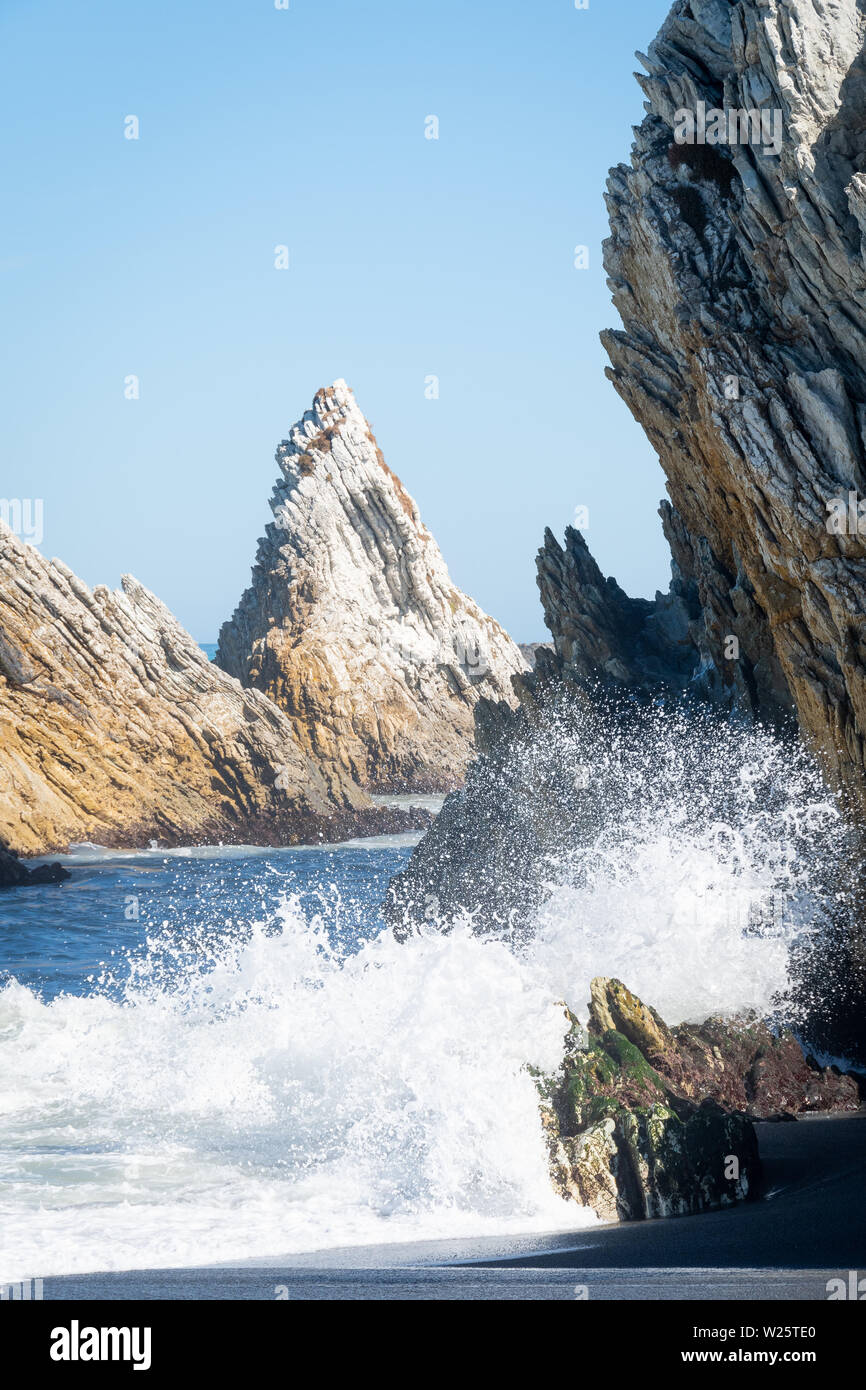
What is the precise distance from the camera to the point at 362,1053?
1314 centimetres

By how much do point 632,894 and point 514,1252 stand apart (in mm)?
8272

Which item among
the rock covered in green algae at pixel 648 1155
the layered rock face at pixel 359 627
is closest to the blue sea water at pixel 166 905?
the rock covered in green algae at pixel 648 1155

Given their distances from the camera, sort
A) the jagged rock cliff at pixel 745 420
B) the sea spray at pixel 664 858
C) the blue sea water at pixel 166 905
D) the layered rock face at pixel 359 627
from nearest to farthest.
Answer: the jagged rock cliff at pixel 745 420 → the sea spray at pixel 664 858 → the blue sea water at pixel 166 905 → the layered rock face at pixel 359 627

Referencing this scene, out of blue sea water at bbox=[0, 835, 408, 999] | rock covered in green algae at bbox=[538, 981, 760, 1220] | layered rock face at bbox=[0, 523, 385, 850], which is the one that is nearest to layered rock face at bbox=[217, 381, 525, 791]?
layered rock face at bbox=[0, 523, 385, 850]

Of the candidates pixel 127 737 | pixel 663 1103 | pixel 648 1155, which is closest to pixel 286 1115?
pixel 663 1103

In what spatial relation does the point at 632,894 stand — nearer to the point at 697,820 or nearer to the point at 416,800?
the point at 697,820

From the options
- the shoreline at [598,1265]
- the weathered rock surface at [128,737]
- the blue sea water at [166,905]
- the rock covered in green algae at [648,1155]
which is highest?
the weathered rock surface at [128,737]

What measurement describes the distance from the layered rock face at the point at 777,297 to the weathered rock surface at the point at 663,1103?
133 inches

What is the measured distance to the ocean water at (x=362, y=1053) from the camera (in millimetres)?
10000

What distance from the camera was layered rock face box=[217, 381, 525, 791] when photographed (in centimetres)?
5481

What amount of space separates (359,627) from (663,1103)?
161ft

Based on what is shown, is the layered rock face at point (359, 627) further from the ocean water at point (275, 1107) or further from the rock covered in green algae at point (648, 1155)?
the rock covered in green algae at point (648, 1155)

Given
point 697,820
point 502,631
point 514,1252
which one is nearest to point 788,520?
point 697,820

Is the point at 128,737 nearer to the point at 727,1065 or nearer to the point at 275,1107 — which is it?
the point at 275,1107
